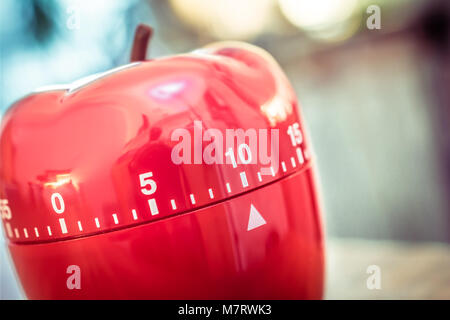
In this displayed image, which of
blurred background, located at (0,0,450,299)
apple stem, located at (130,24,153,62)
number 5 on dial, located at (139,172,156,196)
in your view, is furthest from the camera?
blurred background, located at (0,0,450,299)

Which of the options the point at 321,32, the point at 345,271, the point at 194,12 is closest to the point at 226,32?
the point at 194,12

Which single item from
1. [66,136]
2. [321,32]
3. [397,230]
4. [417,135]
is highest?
[66,136]

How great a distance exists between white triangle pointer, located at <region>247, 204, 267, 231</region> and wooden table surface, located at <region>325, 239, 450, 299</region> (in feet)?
0.78

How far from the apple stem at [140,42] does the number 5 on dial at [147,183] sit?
175 mm

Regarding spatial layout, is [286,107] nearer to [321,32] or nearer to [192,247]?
[192,247]

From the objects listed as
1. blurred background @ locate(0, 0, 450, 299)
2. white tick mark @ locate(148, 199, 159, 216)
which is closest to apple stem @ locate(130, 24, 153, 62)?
white tick mark @ locate(148, 199, 159, 216)

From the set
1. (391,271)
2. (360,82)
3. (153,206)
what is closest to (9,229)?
(153,206)

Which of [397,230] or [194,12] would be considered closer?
[397,230]

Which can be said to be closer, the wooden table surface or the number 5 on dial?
the number 5 on dial

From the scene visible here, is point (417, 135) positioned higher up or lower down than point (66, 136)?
lower down

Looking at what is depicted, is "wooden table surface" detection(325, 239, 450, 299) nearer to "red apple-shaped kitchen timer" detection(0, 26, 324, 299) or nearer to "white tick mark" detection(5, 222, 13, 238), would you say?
"red apple-shaped kitchen timer" detection(0, 26, 324, 299)

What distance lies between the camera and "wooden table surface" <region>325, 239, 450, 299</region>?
54cm

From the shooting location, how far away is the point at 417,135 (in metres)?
1.12

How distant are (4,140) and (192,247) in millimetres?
187
